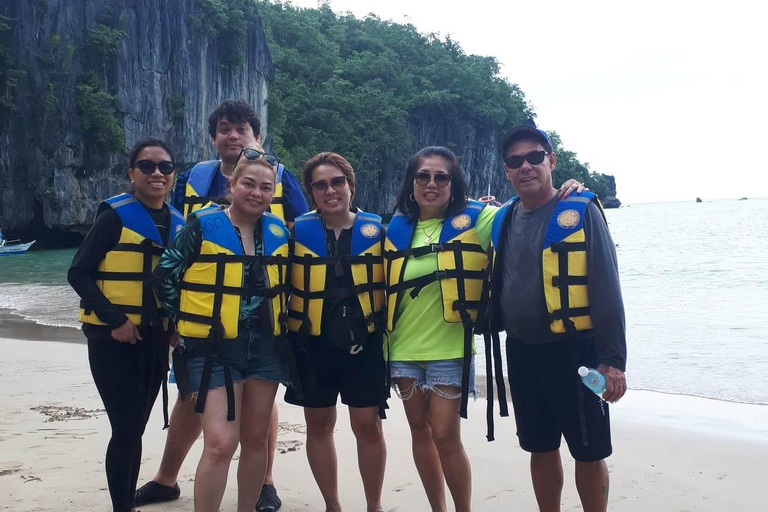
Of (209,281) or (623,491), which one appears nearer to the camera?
(209,281)

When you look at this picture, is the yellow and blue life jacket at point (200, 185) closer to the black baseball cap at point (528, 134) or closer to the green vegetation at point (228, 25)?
the black baseball cap at point (528, 134)

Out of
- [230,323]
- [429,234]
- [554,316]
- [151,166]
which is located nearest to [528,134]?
[429,234]

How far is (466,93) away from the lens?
2702 inches

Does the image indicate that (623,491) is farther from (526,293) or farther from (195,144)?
(195,144)

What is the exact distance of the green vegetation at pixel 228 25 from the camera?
37.4m

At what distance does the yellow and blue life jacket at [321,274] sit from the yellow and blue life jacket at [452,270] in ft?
0.25

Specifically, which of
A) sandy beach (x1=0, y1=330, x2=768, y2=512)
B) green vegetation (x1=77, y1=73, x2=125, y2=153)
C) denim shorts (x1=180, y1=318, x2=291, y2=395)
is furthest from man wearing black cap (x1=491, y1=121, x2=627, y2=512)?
green vegetation (x1=77, y1=73, x2=125, y2=153)

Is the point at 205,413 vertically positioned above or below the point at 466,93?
below

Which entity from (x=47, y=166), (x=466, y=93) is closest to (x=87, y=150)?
(x=47, y=166)

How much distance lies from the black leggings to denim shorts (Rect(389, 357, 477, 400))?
1.23 m

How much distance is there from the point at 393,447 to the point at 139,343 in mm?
2279

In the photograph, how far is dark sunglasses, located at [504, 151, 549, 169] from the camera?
3125 millimetres

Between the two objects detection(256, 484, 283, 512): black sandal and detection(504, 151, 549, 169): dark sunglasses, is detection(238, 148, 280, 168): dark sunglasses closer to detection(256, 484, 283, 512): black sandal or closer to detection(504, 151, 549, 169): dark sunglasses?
detection(504, 151, 549, 169): dark sunglasses

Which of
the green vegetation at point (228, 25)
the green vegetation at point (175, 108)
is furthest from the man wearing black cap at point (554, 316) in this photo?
the green vegetation at point (228, 25)
